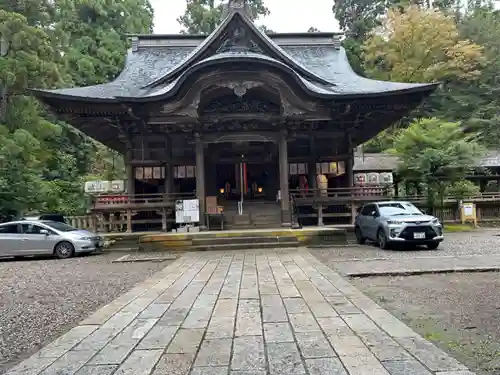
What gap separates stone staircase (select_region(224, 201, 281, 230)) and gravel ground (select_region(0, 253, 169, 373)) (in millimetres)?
6079

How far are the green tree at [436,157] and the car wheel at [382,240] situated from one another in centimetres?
879

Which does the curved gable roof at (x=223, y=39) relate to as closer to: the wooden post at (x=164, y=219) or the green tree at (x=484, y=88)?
the wooden post at (x=164, y=219)

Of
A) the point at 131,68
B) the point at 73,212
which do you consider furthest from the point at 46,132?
the point at 131,68

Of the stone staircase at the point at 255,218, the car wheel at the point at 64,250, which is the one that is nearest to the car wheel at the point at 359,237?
the stone staircase at the point at 255,218

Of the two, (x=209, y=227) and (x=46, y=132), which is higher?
(x=46, y=132)

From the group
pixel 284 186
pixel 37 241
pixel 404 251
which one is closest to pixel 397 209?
pixel 404 251

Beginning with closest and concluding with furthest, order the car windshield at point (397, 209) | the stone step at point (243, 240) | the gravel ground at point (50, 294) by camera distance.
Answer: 1. the gravel ground at point (50, 294)
2. the car windshield at point (397, 209)
3. the stone step at point (243, 240)

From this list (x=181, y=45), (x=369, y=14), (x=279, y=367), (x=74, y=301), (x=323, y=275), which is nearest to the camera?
(x=279, y=367)

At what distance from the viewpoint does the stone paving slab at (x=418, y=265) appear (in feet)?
27.4

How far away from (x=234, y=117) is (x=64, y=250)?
25.4 feet

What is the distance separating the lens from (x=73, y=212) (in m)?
26.8

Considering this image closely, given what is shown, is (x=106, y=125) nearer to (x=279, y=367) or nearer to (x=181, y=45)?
(x=181, y=45)

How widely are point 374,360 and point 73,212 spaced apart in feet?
85.9

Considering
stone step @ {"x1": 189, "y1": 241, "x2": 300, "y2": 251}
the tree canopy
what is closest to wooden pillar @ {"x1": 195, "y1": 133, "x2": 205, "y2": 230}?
stone step @ {"x1": 189, "y1": 241, "x2": 300, "y2": 251}
